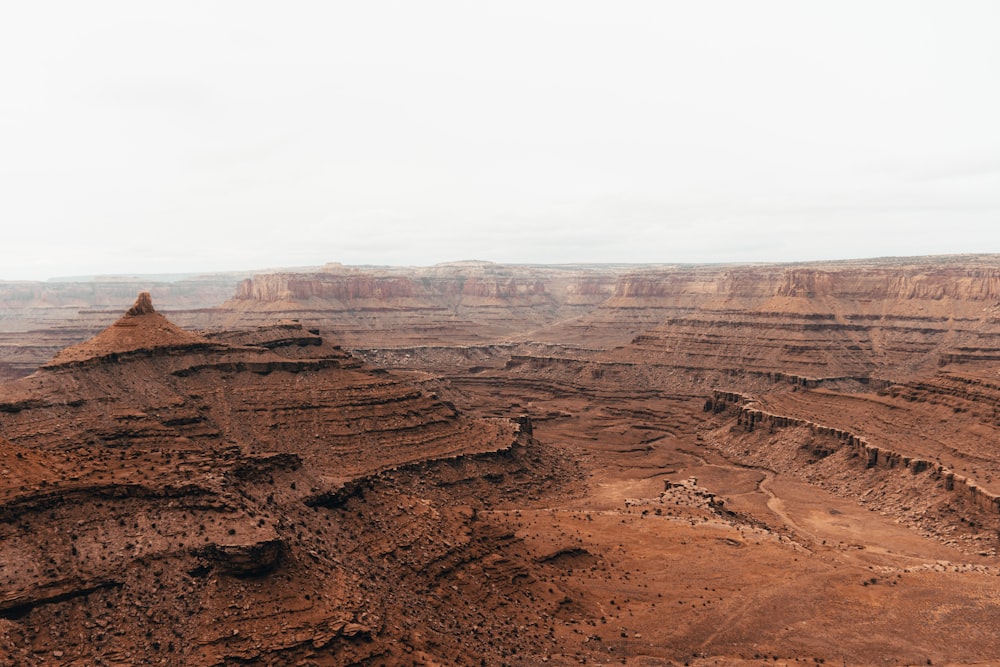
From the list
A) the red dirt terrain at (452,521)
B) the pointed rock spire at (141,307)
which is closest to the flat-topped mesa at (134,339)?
the pointed rock spire at (141,307)

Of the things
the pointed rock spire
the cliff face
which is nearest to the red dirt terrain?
the cliff face

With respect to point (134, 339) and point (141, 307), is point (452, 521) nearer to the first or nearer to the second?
point (134, 339)

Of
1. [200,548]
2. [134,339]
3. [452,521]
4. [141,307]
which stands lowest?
[452,521]

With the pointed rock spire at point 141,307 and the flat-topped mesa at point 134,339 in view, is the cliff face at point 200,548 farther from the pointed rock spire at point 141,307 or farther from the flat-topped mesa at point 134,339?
the pointed rock spire at point 141,307

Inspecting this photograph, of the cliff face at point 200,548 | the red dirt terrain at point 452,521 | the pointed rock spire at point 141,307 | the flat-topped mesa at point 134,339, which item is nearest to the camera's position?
the cliff face at point 200,548

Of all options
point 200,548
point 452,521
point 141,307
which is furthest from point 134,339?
point 200,548
